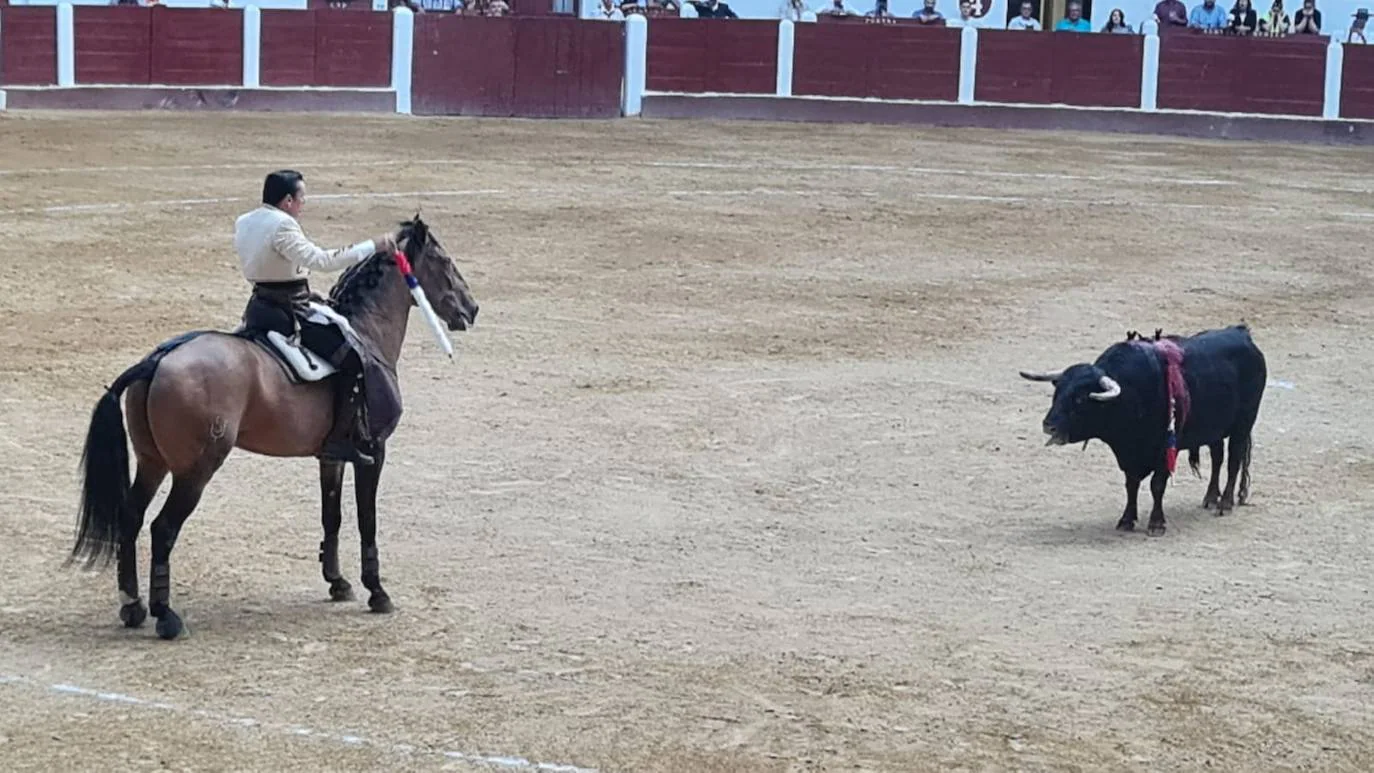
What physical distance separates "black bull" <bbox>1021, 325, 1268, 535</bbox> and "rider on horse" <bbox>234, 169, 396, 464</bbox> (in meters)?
3.23

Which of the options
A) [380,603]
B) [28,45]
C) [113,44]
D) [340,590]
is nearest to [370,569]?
[380,603]

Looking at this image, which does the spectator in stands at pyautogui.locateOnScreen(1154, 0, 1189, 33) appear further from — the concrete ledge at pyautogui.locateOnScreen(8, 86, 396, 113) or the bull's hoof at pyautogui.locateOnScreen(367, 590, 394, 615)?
the bull's hoof at pyautogui.locateOnScreen(367, 590, 394, 615)

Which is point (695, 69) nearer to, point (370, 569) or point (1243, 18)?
point (1243, 18)

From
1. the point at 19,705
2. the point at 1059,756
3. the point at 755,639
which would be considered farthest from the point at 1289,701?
the point at 19,705

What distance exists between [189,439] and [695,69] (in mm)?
20659

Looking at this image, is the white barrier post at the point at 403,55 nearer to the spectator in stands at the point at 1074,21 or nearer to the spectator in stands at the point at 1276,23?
the spectator in stands at the point at 1074,21

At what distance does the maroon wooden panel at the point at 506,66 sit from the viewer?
26266 mm

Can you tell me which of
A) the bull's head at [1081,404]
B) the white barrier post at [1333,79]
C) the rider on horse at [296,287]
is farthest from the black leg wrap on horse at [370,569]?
the white barrier post at [1333,79]

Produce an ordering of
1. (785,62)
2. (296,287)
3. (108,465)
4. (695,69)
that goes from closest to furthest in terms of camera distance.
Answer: (108,465) → (296,287) → (695,69) → (785,62)

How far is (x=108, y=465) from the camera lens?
726 centimetres

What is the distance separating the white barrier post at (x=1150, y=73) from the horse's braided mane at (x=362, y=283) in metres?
20.7

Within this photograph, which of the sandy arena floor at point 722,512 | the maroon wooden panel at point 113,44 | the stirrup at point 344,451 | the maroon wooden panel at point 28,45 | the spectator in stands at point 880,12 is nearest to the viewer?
the sandy arena floor at point 722,512

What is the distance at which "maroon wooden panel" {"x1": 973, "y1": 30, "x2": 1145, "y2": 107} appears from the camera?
2742cm

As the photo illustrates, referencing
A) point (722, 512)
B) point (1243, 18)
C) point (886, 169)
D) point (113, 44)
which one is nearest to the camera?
point (722, 512)
